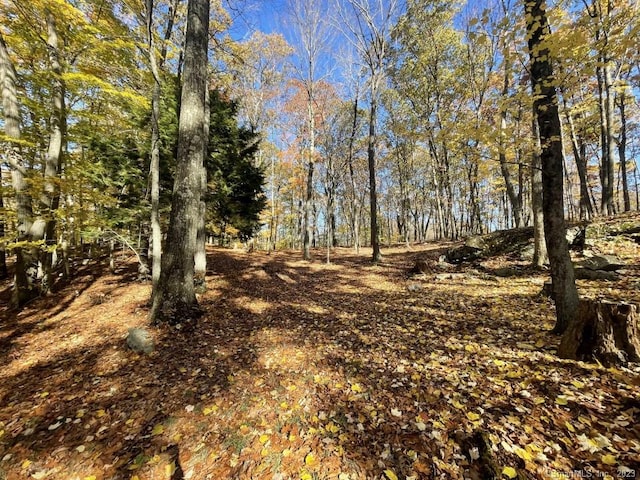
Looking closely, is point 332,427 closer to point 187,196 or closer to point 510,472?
point 510,472

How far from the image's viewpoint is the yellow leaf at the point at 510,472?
81.7 inches

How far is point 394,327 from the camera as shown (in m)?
5.23

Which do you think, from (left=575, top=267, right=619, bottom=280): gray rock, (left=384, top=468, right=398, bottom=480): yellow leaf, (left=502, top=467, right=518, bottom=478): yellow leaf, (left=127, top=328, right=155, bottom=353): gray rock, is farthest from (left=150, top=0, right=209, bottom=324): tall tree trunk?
(left=575, top=267, right=619, bottom=280): gray rock

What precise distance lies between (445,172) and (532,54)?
16.2m

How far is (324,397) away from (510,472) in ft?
6.27

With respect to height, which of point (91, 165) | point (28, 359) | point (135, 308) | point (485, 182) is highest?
point (485, 182)

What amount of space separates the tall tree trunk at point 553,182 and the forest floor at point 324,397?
2.03 feet

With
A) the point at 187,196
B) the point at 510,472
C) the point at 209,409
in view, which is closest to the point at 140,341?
the point at 209,409

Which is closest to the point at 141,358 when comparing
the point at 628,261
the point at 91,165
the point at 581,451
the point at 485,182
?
the point at 581,451

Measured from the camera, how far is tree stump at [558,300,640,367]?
120 inches

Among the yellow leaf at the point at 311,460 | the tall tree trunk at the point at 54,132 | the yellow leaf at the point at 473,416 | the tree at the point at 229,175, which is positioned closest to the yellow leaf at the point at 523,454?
the yellow leaf at the point at 473,416

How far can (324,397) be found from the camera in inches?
132

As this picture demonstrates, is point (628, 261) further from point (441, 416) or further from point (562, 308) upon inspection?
point (441, 416)

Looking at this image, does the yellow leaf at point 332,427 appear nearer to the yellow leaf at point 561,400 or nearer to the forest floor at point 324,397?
the forest floor at point 324,397
